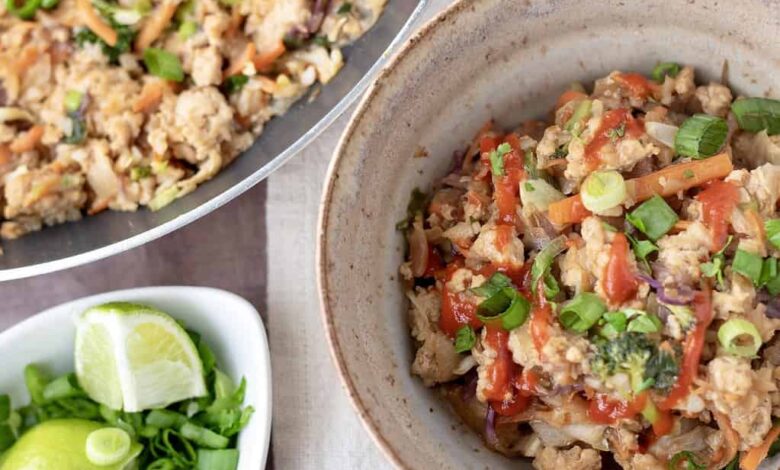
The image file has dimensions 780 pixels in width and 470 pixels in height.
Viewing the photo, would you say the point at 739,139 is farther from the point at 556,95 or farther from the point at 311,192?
the point at 311,192

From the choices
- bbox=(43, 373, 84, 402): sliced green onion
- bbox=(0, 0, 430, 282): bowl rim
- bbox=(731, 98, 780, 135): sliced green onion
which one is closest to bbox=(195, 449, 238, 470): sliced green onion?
bbox=(43, 373, 84, 402): sliced green onion

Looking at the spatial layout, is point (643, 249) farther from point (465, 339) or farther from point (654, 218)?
point (465, 339)

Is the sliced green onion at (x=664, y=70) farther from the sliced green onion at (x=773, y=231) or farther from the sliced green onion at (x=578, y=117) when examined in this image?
the sliced green onion at (x=773, y=231)

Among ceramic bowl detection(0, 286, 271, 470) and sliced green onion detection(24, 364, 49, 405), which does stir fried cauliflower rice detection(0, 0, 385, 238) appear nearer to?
ceramic bowl detection(0, 286, 271, 470)

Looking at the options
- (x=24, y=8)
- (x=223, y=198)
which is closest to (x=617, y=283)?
(x=223, y=198)

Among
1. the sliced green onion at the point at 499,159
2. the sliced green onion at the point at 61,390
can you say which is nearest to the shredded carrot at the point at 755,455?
the sliced green onion at the point at 499,159

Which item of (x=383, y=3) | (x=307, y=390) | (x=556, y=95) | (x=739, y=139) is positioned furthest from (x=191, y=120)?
(x=739, y=139)
